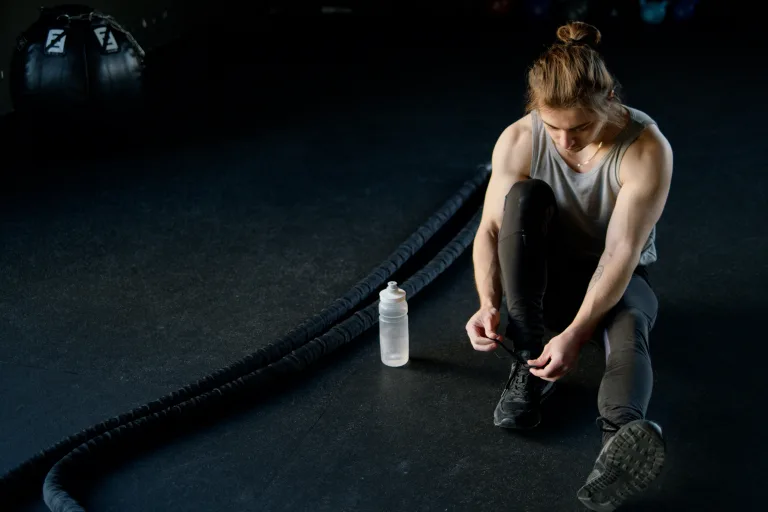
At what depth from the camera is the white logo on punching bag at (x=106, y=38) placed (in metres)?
3.85

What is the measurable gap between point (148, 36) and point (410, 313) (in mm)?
3618

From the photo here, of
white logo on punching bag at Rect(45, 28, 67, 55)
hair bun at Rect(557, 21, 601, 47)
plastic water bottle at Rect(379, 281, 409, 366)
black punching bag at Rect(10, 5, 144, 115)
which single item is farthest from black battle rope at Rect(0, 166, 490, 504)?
white logo on punching bag at Rect(45, 28, 67, 55)

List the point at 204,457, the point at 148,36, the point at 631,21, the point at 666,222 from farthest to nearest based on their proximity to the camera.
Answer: the point at 631,21 < the point at 148,36 < the point at 666,222 < the point at 204,457

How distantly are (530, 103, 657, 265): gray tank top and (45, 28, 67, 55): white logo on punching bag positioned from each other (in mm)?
2315

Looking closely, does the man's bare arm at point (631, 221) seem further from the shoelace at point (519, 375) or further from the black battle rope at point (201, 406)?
the black battle rope at point (201, 406)

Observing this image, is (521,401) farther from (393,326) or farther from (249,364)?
(249,364)

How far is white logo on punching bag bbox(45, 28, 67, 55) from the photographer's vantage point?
12.4ft

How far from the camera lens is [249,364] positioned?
2.37m

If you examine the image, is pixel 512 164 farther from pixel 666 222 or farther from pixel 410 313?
pixel 666 222

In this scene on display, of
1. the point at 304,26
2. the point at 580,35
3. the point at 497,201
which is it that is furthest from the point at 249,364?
the point at 304,26

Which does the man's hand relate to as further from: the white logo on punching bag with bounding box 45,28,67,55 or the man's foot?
the white logo on punching bag with bounding box 45,28,67,55

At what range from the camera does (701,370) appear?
2.40m

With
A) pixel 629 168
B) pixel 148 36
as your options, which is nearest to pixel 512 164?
pixel 629 168

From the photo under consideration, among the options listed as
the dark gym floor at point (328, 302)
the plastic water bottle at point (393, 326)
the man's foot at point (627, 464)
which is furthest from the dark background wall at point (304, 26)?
the man's foot at point (627, 464)
